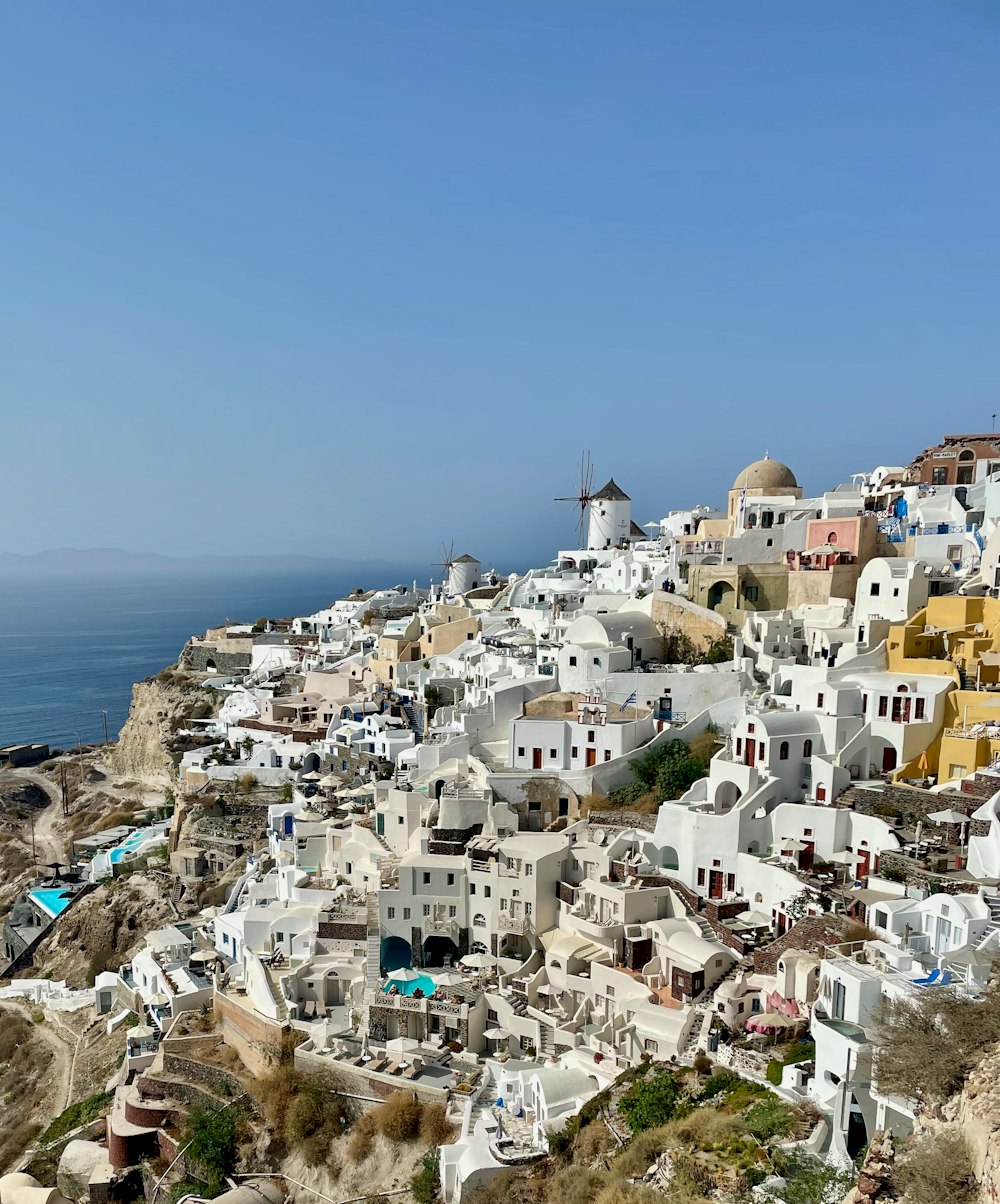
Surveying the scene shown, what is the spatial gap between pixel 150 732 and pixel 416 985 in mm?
34493

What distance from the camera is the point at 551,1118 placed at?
1460 centimetres

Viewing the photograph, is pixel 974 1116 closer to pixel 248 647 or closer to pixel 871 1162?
pixel 871 1162

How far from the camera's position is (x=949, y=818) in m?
17.4

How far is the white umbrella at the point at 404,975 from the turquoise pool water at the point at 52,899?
19.0 m

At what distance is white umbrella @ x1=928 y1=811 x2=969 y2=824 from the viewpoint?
17.3 metres

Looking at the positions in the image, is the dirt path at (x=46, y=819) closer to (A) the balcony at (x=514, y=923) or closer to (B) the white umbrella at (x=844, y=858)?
(A) the balcony at (x=514, y=923)

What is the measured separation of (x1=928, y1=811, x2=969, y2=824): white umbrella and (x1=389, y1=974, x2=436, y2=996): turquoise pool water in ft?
34.8

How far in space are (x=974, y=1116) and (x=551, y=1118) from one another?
8.25m

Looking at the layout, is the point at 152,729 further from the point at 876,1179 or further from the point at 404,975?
the point at 876,1179

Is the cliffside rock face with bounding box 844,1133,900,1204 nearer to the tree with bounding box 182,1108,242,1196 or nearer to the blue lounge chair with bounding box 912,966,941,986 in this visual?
the blue lounge chair with bounding box 912,966,941,986

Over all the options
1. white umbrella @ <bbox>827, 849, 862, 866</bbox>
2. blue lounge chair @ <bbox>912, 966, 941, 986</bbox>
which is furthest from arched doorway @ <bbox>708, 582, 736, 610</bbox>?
blue lounge chair @ <bbox>912, 966, 941, 986</bbox>

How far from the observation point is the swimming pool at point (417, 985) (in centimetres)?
1894

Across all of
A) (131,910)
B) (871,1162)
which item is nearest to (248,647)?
(131,910)

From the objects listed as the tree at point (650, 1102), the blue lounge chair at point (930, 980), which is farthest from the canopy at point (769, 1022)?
the blue lounge chair at point (930, 980)
